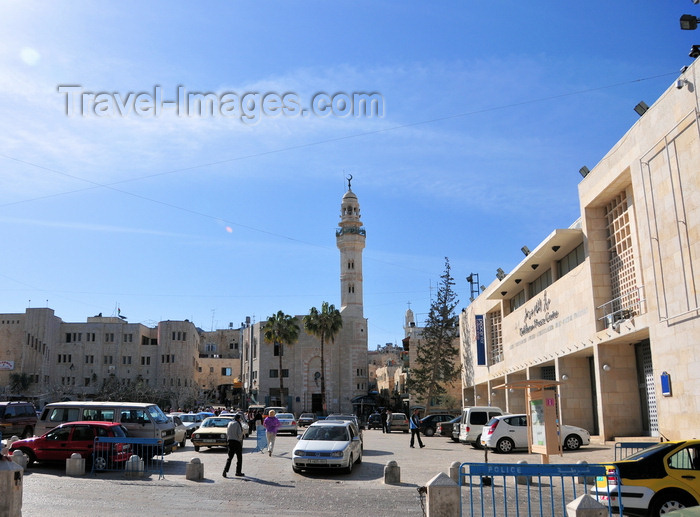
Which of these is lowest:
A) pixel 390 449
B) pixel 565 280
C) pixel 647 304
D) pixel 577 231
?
pixel 390 449

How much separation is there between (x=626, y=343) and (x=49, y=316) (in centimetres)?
7056

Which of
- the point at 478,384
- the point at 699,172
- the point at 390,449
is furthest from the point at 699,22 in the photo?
the point at 478,384

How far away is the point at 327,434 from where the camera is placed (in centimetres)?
1750

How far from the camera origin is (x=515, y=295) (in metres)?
41.1

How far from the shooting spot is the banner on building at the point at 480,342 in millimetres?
47375

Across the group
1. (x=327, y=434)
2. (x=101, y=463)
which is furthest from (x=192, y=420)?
(x=327, y=434)

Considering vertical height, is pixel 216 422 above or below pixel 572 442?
above

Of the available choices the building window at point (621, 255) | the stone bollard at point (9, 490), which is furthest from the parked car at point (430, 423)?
the stone bollard at point (9, 490)

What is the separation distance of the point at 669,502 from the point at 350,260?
73.0m

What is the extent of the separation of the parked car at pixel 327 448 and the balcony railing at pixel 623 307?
10.9 metres

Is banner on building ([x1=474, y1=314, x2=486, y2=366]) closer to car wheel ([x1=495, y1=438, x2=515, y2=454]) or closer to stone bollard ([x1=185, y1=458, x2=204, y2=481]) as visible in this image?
car wheel ([x1=495, y1=438, x2=515, y2=454])

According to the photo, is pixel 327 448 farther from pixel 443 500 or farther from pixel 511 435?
pixel 511 435

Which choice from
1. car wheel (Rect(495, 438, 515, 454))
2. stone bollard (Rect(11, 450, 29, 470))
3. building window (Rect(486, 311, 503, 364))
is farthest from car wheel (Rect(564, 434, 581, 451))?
building window (Rect(486, 311, 503, 364))

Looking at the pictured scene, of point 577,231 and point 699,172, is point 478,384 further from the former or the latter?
point 699,172
